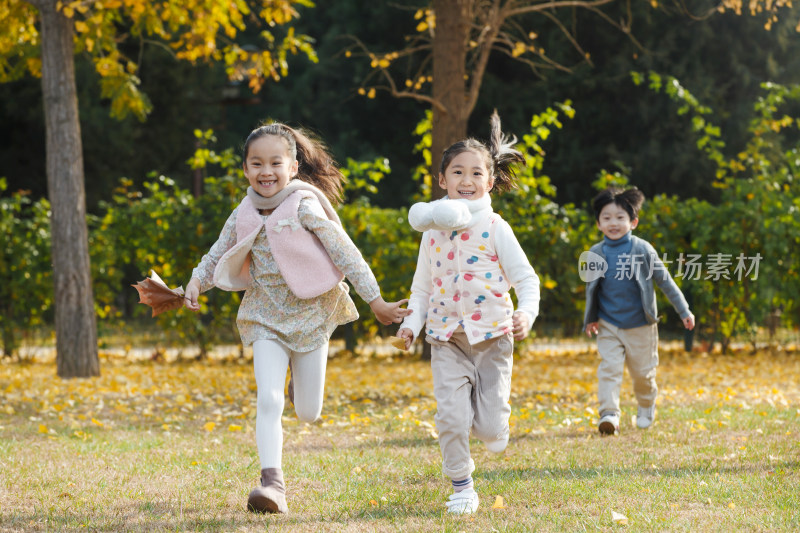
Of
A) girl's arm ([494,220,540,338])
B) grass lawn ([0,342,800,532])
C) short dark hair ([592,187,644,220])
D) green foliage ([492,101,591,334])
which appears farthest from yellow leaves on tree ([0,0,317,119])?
girl's arm ([494,220,540,338])

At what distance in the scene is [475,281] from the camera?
4.07 metres

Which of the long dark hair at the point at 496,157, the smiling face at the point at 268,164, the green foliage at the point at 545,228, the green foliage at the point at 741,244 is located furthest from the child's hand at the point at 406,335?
the green foliage at the point at 741,244

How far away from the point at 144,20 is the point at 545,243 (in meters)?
5.45

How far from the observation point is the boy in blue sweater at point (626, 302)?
6039 millimetres

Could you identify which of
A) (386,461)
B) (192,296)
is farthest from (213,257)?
(386,461)

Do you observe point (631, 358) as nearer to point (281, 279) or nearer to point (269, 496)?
point (281, 279)

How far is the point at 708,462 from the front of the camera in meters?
4.91

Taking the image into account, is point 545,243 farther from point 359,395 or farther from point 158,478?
point 158,478

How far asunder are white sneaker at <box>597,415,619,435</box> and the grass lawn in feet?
0.31

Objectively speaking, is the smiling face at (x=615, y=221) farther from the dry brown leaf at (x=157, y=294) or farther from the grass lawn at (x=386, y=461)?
the dry brown leaf at (x=157, y=294)

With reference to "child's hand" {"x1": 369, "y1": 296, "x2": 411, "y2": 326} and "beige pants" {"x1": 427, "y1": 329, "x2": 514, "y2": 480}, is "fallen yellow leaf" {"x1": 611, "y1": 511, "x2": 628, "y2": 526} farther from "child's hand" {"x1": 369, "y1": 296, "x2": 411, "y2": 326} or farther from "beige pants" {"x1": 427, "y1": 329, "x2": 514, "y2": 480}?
"child's hand" {"x1": 369, "y1": 296, "x2": 411, "y2": 326}

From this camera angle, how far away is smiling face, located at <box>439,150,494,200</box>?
415 centimetres

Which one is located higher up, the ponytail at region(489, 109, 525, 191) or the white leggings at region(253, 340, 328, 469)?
the ponytail at region(489, 109, 525, 191)

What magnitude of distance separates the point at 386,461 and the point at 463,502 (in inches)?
48.6
